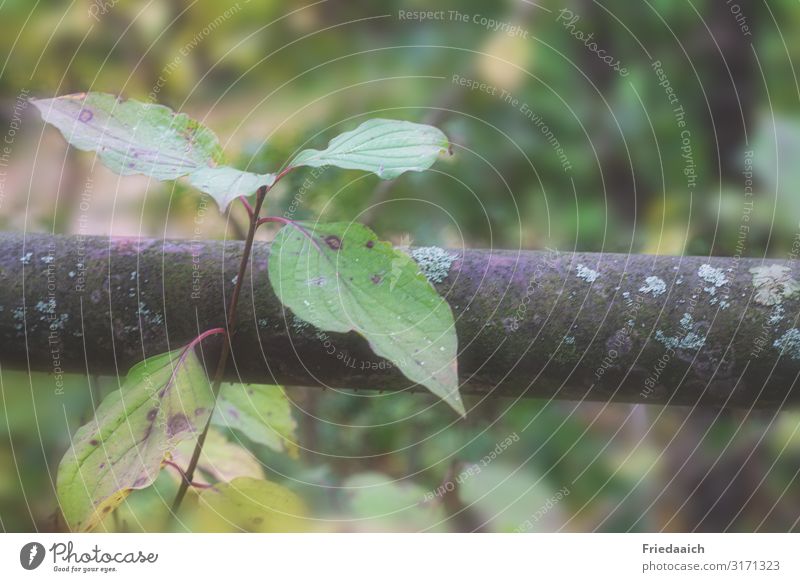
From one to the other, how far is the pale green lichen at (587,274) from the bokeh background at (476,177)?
0.14 meters

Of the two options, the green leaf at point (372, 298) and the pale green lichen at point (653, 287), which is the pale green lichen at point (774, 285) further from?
the green leaf at point (372, 298)

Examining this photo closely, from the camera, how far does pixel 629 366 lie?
415mm

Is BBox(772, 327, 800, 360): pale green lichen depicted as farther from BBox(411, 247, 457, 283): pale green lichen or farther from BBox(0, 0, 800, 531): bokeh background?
BBox(411, 247, 457, 283): pale green lichen

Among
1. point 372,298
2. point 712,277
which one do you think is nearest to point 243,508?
point 372,298

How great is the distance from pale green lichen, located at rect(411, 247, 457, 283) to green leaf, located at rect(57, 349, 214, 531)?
13 centimetres

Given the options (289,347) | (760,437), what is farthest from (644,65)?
(289,347)

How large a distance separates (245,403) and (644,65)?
0.50 m

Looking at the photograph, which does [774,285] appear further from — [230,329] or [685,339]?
[230,329]

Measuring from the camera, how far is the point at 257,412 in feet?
1.59

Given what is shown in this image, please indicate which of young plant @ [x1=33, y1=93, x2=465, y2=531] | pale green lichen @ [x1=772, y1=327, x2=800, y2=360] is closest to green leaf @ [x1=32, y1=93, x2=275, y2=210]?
young plant @ [x1=33, y1=93, x2=465, y2=531]

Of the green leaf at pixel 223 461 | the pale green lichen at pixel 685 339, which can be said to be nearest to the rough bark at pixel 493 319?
the pale green lichen at pixel 685 339

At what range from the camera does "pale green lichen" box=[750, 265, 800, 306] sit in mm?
415

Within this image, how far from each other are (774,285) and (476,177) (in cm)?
35

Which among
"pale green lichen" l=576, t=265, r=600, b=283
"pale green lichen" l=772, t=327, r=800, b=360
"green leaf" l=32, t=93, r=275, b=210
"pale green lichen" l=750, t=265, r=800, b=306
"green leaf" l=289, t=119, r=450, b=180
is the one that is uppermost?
"green leaf" l=32, t=93, r=275, b=210
